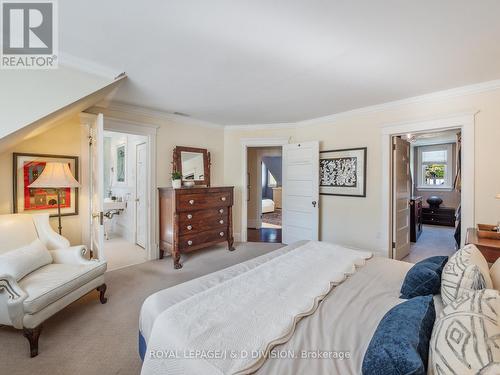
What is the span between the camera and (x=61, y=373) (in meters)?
1.65

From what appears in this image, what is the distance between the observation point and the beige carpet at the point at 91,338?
5.59 ft

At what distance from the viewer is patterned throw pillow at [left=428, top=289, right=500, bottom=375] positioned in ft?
2.29

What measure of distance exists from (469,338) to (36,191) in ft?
12.8

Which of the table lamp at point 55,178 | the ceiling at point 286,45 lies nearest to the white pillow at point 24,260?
the table lamp at point 55,178

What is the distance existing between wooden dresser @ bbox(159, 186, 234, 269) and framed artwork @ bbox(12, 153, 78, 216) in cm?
121

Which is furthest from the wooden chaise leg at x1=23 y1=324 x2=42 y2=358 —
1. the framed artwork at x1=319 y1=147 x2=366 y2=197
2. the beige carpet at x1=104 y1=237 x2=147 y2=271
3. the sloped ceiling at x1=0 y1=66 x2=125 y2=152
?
the framed artwork at x1=319 y1=147 x2=366 y2=197

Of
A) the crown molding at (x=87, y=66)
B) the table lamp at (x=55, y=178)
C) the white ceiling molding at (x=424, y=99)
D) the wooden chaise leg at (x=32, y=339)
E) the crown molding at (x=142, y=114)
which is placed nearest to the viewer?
the wooden chaise leg at (x=32, y=339)

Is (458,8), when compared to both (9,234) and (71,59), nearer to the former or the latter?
(71,59)

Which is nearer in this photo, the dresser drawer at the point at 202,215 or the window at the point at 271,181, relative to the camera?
the dresser drawer at the point at 202,215

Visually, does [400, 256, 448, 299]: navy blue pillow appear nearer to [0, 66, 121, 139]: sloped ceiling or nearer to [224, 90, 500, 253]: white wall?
[224, 90, 500, 253]: white wall

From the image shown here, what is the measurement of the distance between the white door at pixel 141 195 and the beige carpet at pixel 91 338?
133cm

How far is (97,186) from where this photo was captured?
2.84 metres

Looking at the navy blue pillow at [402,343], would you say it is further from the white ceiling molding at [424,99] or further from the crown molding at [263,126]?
the crown molding at [263,126]

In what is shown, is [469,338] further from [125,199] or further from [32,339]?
[125,199]
